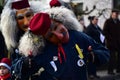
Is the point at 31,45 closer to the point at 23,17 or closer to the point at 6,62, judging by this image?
the point at 23,17

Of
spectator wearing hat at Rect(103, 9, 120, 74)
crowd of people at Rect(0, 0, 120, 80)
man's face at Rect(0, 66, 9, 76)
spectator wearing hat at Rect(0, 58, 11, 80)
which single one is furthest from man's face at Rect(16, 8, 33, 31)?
spectator wearing hat at Rect(103, 9, 120, 74)

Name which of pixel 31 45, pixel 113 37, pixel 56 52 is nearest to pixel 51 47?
pixel 56 52

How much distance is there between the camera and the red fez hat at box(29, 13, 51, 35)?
468 centimetres

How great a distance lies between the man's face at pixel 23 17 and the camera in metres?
5.14

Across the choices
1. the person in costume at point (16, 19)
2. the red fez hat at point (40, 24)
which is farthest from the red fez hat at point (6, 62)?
the red fez hat at point (40, 24)

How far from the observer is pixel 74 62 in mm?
4824

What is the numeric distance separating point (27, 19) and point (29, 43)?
393mm

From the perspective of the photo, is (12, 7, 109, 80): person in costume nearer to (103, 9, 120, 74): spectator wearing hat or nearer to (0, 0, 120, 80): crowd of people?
(0, 0, 120, 80): crowd of people

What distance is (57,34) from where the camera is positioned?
4793 mm

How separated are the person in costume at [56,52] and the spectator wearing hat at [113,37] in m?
8.90

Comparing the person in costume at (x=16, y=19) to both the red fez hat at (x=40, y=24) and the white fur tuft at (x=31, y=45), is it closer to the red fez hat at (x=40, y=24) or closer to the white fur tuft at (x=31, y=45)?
the white fur tuft at (x=31, y=45)

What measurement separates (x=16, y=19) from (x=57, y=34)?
652 mm

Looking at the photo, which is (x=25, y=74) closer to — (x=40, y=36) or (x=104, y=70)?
(x=40, y=36)

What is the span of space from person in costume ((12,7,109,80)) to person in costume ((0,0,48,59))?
0.25m
